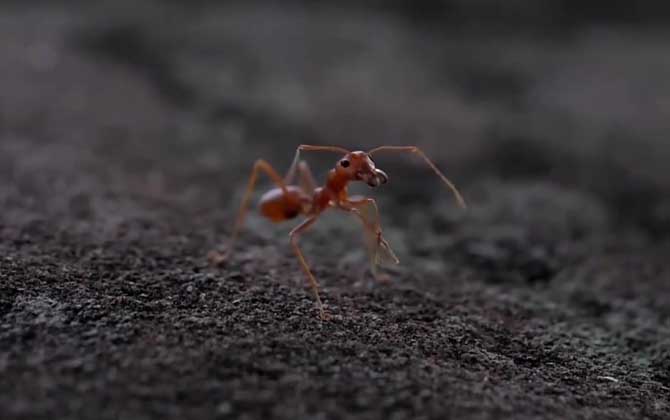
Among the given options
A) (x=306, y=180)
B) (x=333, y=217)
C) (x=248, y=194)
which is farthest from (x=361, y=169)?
(x=333, y=217)

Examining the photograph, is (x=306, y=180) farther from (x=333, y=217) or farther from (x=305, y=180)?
(x=333, y=217)

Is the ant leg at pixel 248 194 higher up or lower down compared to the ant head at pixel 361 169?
lower down

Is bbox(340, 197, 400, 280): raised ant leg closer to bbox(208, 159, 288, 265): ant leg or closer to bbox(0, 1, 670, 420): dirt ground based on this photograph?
bbox(0, 1, 670, 420): dirt ground

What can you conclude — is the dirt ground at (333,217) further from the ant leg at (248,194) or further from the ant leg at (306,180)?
the ant leg at (306,180)

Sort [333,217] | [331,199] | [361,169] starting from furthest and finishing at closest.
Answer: [333,217]
[331,199]
[361,169]

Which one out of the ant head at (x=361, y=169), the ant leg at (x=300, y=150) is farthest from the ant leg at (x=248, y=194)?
the ant head at (x=361, y=169)
